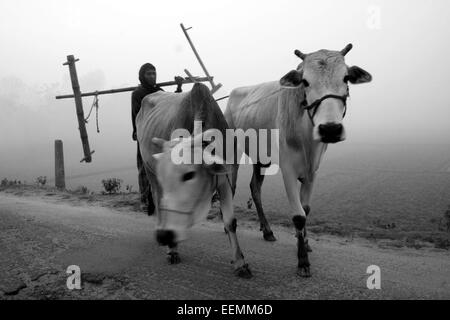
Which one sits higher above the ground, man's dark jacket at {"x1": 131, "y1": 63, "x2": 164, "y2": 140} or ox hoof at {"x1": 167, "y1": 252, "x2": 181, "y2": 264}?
man's dark jacket at {"x1": 131, "y1": 63, "x2": 164, "y2": 140}

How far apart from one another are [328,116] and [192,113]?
1.44 meters

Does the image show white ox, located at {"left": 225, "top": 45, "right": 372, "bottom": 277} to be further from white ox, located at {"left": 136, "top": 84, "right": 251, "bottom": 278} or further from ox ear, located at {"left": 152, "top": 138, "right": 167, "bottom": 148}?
ox ear, located at {"left": 152, "top": 138, "right": 167, "bottom": 148}

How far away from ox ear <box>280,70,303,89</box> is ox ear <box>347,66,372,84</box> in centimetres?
48

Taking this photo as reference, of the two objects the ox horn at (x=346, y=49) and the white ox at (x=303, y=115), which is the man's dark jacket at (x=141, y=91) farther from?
the ox horn at (x=346, y=49)

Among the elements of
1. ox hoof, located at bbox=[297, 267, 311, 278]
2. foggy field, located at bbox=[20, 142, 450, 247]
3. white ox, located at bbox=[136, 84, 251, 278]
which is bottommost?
foggy field, located at bbox=[20, 142, 450, 247]

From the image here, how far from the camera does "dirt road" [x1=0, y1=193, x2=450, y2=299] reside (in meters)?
3.36

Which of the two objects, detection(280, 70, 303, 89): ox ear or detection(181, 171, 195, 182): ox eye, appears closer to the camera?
detection(181, 171, 195, 182): ox eye

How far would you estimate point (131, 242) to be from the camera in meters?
4.86

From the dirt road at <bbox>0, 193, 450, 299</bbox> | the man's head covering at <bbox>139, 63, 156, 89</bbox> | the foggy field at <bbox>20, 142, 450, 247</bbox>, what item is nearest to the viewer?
the dirt road at <bbox>0, 193, 450, 299</bbox>

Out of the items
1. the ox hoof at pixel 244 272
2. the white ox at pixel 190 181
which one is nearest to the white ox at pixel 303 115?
the ox hoof at pixel 244 272

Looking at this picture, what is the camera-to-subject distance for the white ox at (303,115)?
3.13 m

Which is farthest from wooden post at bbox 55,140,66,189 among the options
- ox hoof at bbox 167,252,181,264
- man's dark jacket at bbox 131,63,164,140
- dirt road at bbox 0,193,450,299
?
ox hoof at bbox 167,252,181,264

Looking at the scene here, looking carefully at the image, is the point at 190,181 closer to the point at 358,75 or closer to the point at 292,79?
the point at 292,79
